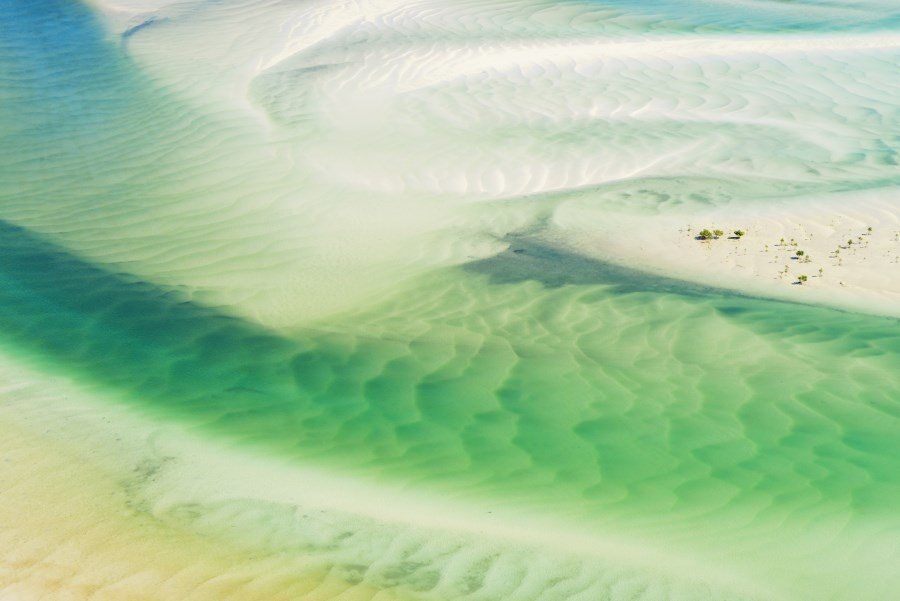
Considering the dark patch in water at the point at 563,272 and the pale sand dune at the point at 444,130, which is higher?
the pale sand dune at the point at 444,130

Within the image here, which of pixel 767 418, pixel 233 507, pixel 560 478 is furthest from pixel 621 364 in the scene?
pixel 233 507

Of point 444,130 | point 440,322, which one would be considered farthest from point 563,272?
point 444,130

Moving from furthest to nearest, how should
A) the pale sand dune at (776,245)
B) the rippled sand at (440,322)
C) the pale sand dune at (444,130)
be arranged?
the pale sand dune at (444,130) < the pale sand dune at (776,245) < the rippled sand at (440,322)

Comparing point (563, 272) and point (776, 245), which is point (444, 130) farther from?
point (776, 245)

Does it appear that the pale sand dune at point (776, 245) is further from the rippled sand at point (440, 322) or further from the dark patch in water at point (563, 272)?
the dark patch in water at point (563, 272)

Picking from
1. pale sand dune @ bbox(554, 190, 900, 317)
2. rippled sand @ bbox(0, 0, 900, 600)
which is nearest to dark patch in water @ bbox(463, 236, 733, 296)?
rippled sand @ bbox(0, 0, 900, 600)

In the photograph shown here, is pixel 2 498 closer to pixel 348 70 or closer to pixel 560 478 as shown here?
pixel 560 478

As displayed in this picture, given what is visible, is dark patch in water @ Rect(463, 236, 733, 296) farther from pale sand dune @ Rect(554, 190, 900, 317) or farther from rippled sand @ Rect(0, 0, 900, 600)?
pale sand dune @ Rect(554, 190, 900, 317)

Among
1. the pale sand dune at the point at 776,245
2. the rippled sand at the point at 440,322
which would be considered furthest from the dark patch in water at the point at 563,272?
the pale sand dune at the point at 776,245
